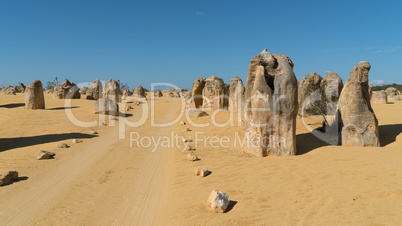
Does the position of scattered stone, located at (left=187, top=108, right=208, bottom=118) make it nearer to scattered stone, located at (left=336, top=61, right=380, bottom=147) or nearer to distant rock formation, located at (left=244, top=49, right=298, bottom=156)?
distant rock formation, located at (left=244, top=49, right=298, bottom=156)

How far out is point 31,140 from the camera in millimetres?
10656

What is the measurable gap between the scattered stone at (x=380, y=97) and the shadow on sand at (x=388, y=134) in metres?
18.0

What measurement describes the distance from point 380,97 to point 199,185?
90.2ft

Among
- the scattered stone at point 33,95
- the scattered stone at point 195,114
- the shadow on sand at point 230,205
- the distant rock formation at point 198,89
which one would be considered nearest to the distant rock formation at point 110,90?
the scattered stone at point 33,95

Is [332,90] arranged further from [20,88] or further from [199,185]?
[20,88]

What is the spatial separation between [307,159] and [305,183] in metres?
2.07

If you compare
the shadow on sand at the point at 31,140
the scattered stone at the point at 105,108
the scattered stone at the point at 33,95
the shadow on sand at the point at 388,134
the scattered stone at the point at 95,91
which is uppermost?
the scattered stone at the point at 95,91

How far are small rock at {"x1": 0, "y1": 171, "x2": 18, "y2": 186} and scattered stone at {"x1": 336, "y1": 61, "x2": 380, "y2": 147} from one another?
1076 cm

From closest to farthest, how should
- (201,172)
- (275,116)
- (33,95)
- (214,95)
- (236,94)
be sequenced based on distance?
(201,172) < (275,116) < (33,95) < (236,94) < (214,95)

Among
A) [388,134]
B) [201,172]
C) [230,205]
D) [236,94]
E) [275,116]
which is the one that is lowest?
[230,205]

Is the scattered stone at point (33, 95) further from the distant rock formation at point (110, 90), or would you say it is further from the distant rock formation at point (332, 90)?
the distant rock formation at point (332, 90)

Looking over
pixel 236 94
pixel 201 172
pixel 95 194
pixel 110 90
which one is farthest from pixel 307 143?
pixel 110 90

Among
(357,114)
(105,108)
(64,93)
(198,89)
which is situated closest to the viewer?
(357,114)

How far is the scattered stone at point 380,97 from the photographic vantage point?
2528 cm
